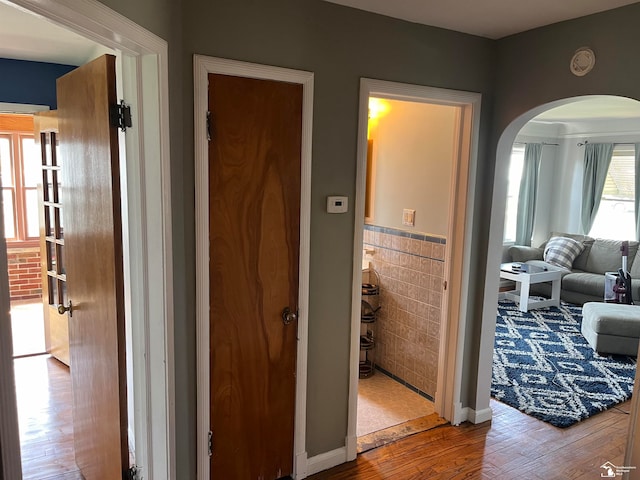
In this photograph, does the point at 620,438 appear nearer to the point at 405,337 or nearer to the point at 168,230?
the point at 405,337

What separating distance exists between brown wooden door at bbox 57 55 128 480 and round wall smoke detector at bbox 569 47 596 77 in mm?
2297

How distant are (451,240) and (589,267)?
4514 millimetres

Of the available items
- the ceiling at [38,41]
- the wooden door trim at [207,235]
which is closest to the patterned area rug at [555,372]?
the wooden door trim at [207,235]

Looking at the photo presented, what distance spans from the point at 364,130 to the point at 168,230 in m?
1.23

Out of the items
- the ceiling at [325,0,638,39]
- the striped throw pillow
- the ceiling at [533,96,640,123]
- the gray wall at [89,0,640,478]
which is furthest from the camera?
the striped throw pillow

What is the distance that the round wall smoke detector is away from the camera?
242 centimetres

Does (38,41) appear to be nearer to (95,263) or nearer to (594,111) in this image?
(95,263)

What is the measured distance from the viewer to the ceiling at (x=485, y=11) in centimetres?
226

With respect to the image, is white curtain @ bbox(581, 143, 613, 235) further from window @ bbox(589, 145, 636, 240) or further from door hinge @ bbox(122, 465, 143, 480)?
door hinge @ bbox(122, 465, 143, 480)

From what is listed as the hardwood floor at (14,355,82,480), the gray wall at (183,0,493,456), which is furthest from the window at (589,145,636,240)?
the hardwood floor at (14,355,82,480)

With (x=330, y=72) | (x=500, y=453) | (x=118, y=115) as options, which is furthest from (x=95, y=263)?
(x=500, y=453)

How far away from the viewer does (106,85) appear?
5.91 ft

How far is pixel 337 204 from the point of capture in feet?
8.18

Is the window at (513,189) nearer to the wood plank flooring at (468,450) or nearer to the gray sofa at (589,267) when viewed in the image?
the gray sofa at (589,267)
